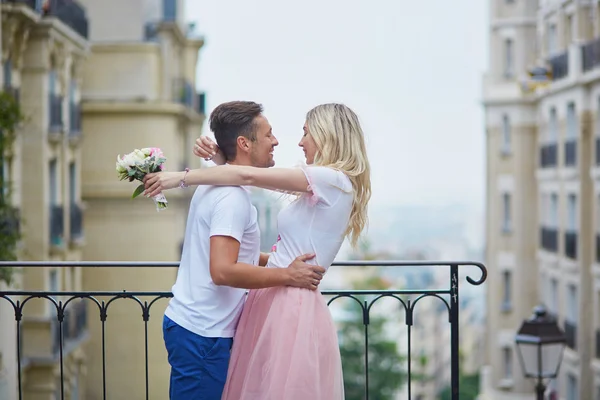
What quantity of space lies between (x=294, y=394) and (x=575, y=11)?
2210 cm

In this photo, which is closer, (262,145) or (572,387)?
(262,145)

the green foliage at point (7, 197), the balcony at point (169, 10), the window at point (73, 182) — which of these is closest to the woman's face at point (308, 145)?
the green foliage at point (7, 197)

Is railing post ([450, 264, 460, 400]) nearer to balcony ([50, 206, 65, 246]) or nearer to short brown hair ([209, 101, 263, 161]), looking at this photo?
short brown hair ([209, 101, 263, 161])

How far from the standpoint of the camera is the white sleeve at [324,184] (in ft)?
12.4

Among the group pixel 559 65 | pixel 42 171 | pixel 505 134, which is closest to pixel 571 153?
pixel 559 65

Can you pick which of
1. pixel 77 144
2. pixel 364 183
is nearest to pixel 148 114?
pixel 77 144

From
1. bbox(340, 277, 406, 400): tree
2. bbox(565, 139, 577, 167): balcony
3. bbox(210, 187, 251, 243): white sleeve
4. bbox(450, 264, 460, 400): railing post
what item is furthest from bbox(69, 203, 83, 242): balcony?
bbox(210, 187, 251, 243): white sleeve

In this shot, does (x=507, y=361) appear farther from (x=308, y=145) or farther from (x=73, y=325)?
(x=308, y=145)

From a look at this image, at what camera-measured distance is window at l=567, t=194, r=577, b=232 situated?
24719 mm

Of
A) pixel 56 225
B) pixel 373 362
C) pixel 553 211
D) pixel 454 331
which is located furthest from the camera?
pixel 373 362

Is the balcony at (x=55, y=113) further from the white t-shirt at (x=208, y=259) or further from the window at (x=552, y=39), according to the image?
the white t-shirt at (x=208, y=259)

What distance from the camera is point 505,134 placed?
29.9 metres

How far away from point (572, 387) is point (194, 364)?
22.2m

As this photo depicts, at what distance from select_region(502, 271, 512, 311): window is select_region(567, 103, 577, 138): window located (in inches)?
241
